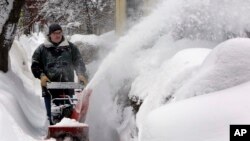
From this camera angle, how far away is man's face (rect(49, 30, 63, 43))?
722 centimetres

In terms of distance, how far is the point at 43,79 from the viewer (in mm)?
6969

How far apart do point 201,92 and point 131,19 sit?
39.2 ft

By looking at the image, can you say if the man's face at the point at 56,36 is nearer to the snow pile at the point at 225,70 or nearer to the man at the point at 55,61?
the man at the point at 55,61

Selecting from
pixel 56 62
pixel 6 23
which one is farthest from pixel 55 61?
pixel 6 23

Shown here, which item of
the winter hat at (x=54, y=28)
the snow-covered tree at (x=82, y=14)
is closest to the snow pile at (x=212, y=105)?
the winter hat at (x=54, y=28)

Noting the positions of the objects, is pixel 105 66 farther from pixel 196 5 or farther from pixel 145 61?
pixel 196 5

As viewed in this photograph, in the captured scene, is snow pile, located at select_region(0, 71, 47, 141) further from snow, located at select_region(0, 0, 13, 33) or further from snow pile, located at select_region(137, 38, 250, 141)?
snow pile, located at select_region(137, 38, 250, 141)

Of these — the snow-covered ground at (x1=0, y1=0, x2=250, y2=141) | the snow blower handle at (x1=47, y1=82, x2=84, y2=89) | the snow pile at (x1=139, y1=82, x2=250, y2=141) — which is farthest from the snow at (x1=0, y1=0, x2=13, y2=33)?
the snow pile at (x1=139, y1=82, x2=250, y2=141)

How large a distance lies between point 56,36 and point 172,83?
2739mm

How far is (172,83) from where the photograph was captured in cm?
509

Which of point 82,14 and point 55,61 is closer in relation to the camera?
point 55,61

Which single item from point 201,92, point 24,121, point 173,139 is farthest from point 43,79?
point 173,139

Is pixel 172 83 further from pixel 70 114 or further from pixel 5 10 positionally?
pixel 5 10

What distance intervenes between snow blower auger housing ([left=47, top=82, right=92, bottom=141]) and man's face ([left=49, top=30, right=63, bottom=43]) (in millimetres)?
820
